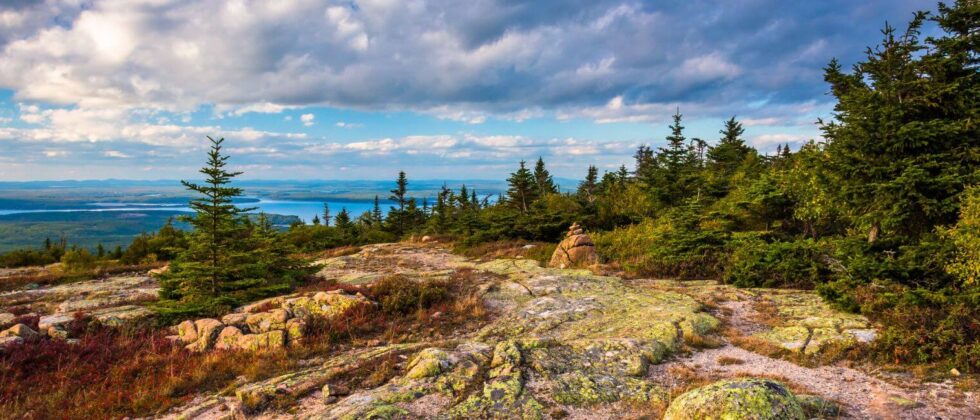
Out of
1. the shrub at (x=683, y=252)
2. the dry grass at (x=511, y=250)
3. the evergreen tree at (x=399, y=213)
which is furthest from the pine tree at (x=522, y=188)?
the evergreen tree at (x=399, y=213)

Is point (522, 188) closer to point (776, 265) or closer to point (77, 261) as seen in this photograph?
point (776, 265)

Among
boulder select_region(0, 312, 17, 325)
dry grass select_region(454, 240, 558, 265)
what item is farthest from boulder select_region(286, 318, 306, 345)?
dry grass select_region(454, 240, 558, 265)

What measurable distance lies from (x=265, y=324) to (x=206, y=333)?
1.40m

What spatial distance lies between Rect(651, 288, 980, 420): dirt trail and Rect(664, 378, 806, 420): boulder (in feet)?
5.69

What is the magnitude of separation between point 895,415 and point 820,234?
14.8 meters

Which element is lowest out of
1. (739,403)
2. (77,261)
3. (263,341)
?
(77,261)

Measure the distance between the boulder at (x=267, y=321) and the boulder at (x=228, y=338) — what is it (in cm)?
40

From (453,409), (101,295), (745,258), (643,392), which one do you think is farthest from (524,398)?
(101,295)

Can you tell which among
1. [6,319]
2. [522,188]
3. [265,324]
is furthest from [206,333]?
[522,188]

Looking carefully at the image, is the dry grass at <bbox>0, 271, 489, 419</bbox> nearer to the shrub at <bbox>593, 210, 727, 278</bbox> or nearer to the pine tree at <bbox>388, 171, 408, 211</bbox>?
the shrub at <bbox>593, 210, 727, 278</bbox>

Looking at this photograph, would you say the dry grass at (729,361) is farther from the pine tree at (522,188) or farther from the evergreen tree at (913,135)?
the pine tree at (522,188)

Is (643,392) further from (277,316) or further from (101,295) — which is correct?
(101,295)

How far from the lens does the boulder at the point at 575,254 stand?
2264 cm

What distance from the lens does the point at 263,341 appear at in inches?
410
